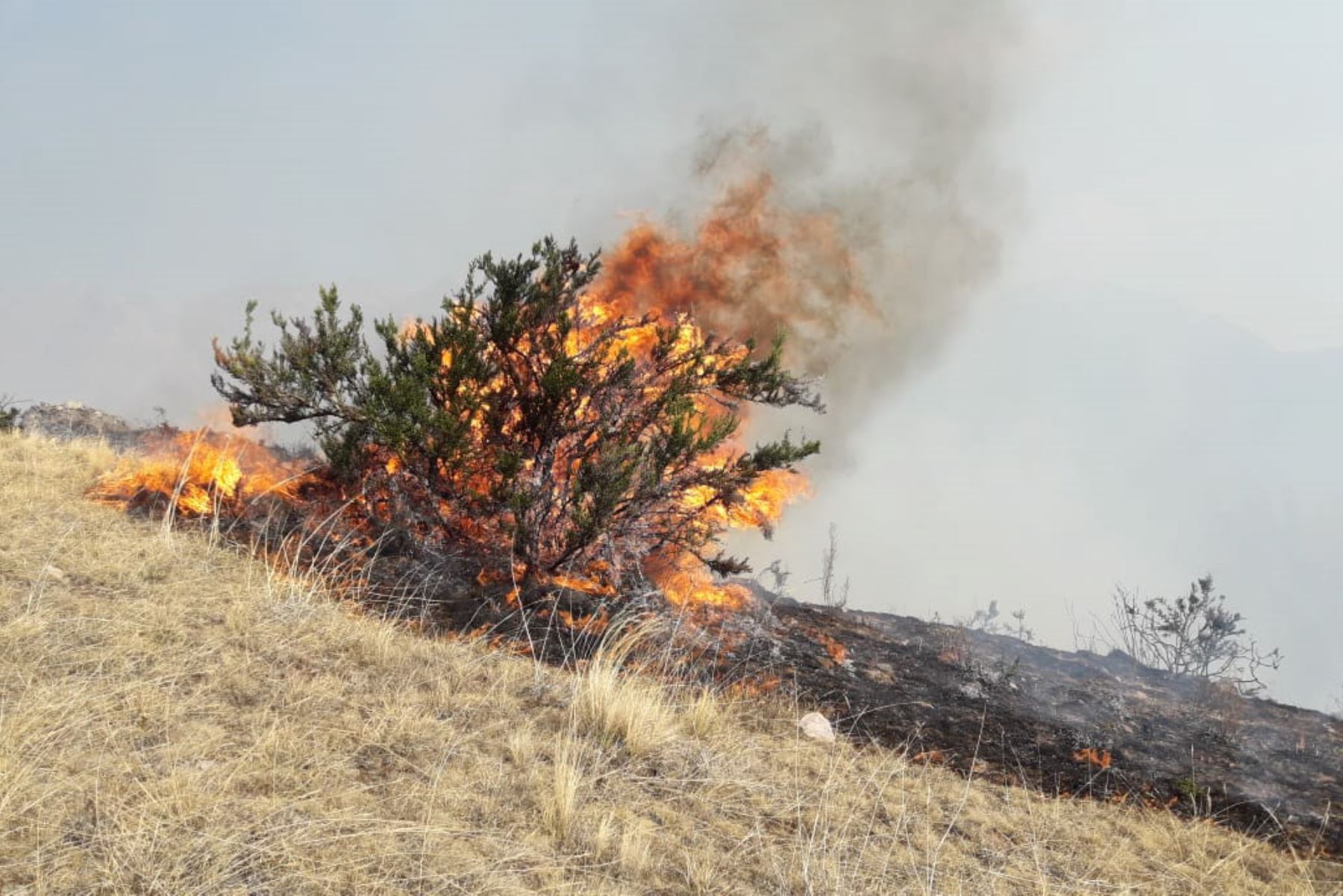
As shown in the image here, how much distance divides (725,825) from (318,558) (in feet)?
16.8

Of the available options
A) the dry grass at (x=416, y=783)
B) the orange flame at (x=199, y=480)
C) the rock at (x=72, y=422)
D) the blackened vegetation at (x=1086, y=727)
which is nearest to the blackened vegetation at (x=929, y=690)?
the blackened vegetation at (x=1086, y=727)

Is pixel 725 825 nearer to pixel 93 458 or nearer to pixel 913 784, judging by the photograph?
pixel 913 784

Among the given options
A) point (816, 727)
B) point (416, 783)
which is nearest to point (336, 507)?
point (416, 783)

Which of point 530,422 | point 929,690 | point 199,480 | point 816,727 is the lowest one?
point 816,727

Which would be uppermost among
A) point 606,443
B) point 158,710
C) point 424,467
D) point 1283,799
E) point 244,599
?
point 606,443

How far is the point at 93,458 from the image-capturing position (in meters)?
8.90

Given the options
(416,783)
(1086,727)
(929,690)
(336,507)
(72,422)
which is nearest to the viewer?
(416,783)

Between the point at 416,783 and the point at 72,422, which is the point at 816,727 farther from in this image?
the point at 72,422

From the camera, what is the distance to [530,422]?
7438 mm

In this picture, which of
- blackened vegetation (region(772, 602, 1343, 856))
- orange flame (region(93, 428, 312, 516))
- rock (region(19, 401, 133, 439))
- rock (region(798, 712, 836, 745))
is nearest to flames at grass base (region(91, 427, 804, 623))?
orange flame (region(93, 428, 312, 516))

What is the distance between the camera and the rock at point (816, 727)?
557cm

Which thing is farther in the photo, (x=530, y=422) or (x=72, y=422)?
(x=72, y=422)

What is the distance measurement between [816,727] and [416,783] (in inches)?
123

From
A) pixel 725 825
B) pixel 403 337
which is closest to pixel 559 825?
pixel 725 825
